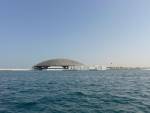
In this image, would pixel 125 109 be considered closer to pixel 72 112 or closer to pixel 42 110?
pixel 72 112

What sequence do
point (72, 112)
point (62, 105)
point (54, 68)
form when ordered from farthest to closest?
point (54, 68) < point (62, 105) < point (72, 112)

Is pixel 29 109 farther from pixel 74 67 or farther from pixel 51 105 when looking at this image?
pixel 74 67

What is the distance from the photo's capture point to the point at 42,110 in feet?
51.8

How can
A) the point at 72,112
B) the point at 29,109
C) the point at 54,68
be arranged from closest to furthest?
the point at 72,112
the point at 29,109
the point at 54,68

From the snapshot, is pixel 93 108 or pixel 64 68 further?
pixel 64 68

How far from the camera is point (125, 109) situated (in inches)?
618

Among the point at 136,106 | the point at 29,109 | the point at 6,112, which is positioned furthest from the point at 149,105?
the point at 6,112

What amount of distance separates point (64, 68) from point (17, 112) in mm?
183807

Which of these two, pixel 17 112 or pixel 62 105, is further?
pixel 62 105

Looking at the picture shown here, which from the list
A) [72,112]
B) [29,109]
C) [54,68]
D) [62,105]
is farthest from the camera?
[54,68]

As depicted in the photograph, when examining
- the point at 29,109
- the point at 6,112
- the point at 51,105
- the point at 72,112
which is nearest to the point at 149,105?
the point at 72,112

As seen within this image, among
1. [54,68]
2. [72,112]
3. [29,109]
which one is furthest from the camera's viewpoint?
[54,68]

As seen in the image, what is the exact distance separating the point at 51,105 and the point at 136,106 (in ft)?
21.2

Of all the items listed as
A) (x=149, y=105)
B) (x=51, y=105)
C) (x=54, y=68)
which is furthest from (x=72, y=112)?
(x=54, y=68)
